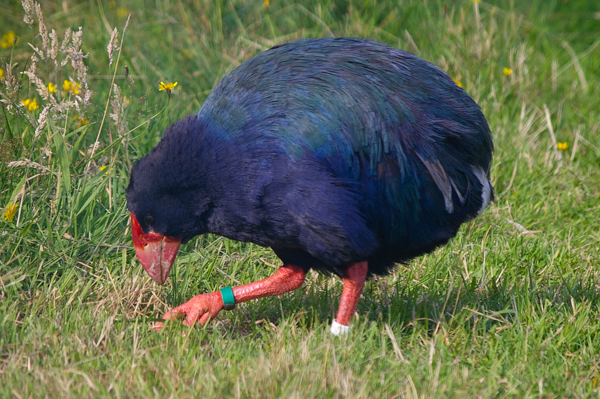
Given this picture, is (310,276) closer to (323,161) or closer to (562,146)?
(323,161)

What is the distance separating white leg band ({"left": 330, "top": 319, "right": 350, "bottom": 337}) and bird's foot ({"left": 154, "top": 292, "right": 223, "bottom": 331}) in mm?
352

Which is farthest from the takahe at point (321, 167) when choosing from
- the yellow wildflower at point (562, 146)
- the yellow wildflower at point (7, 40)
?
the yellow wildflower at point (7, 40)

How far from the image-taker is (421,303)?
100 inches

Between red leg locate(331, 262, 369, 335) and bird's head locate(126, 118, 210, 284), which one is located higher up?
bird's head locate(126, 118, 210, 284)

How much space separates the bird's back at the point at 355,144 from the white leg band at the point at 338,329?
18 centimetres

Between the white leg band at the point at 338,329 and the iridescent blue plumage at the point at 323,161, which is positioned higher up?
the iridescent blue plumage at the point at 323,161

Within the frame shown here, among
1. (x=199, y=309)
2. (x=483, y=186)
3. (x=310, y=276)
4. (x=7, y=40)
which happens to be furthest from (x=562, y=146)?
(x=7, y=40)

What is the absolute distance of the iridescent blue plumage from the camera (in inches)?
82.0

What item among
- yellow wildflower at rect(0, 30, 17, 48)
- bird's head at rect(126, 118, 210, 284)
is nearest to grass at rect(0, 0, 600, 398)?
yellow wildflower at rect(0, 30, 17, 48)

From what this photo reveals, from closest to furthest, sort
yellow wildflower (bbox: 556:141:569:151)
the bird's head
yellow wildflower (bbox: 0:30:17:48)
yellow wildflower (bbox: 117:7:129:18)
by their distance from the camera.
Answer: the bird's head → yellow wildflower (bbox: 556:141:569:151) → yellow wildflower (bbox: 0:30:17:48) → yellow wildflower (bbox: 117:7:129:18)

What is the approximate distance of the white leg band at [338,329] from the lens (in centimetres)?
228

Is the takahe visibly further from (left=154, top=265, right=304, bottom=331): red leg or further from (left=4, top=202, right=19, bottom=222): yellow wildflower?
(left=4, top=202, right=19, bottom=222): yellow wildflower

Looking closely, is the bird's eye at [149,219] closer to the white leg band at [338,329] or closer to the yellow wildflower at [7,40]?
the white leg band at [338,329]

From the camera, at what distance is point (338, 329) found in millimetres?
2303
